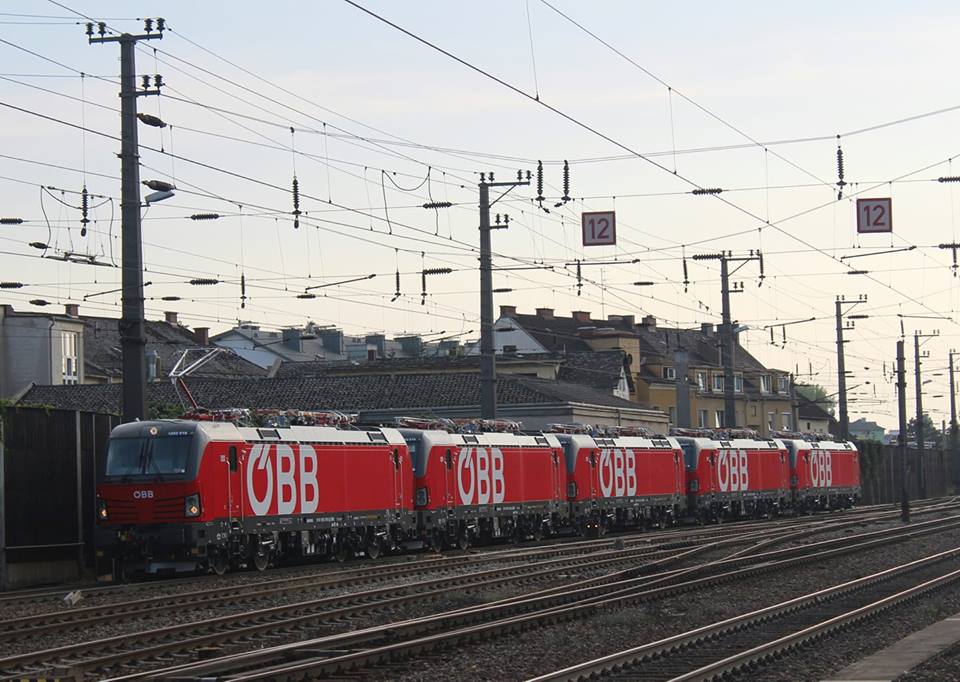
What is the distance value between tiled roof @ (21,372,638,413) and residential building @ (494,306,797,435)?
1932 cm

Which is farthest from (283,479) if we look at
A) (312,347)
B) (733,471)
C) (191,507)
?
(312,347)

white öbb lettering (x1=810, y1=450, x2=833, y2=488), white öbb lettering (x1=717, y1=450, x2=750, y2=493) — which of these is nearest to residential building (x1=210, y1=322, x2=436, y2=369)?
white öbb lettering (x1=810, y1=450, x2=833, y2=488)

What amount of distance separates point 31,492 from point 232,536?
370 cm

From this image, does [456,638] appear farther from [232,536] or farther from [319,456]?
[319,456]

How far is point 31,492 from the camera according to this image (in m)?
29.1

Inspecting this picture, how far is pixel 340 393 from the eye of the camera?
252 feet

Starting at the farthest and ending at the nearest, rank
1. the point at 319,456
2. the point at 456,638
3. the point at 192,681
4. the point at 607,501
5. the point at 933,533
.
→ the point at 607,501 < the point at 933,533 < the point at 319,456 < the point at 456,638 < the point at 192,681

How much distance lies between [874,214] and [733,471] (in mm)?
23147

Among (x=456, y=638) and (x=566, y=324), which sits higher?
(x=566, y=324)

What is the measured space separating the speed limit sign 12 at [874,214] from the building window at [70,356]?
5904 centimetres

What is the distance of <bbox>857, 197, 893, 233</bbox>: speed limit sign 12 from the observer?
37188mm

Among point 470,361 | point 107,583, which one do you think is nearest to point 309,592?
point 107,583

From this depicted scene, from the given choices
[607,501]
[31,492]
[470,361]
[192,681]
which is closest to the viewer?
[192,681]

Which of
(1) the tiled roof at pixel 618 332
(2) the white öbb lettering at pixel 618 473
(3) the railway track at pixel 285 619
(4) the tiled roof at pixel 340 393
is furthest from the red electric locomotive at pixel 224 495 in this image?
(1) the tiled roof at pixel 618 332
